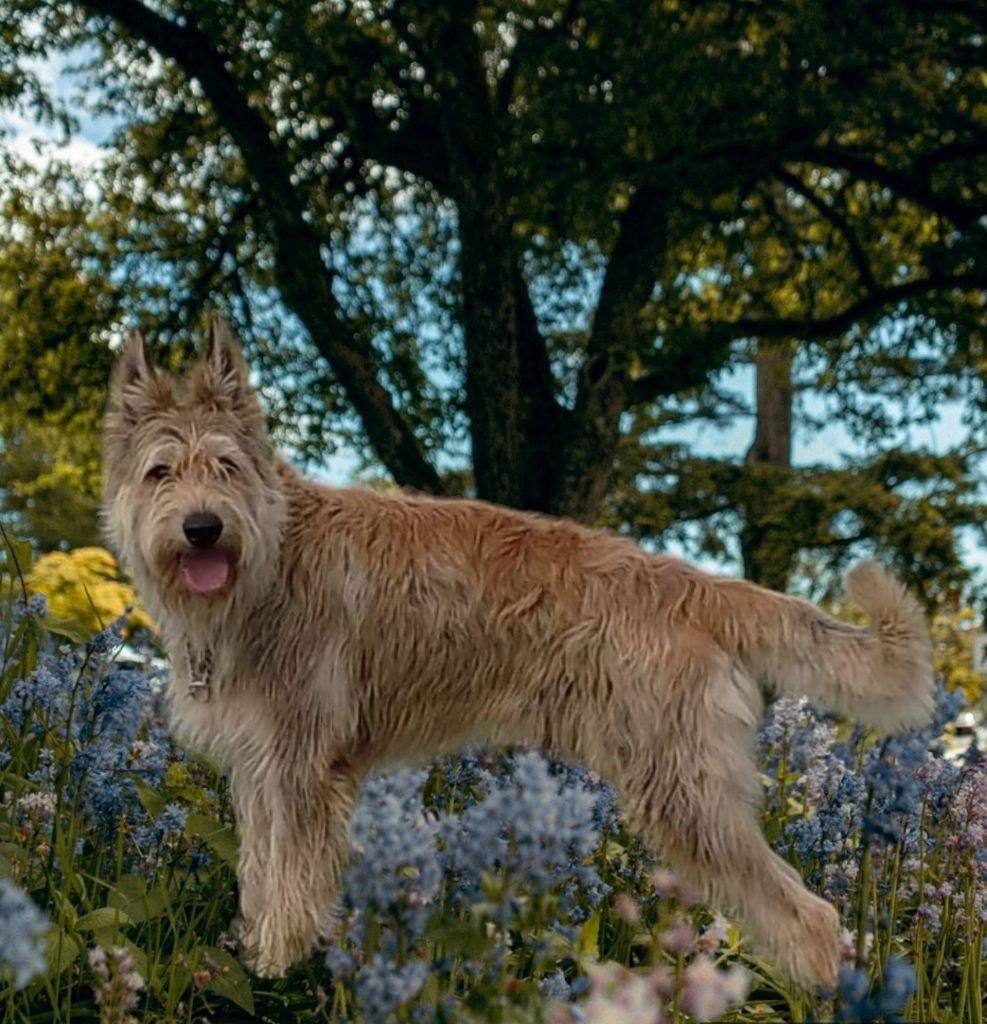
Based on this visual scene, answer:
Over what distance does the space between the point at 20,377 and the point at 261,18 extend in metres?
7.87

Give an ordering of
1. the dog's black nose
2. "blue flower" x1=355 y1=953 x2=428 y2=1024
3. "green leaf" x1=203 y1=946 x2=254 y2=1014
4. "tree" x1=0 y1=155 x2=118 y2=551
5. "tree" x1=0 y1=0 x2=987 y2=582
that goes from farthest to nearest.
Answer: "tree" x1=0 y1=155 x2=118 y2=551 < "tree" x1=0 y1=0 x2=987 y2=582 < the dog's black nose < "green leaf" x1=203 y1=946 x2=254 y2=1014 < "blue flower" x1=355 y1=953 x2=428 y2=1024

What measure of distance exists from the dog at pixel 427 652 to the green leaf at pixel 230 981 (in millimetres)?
132

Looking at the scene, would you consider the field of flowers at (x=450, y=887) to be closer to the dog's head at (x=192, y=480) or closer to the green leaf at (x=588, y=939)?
the green leaf at (x=588, y=939)

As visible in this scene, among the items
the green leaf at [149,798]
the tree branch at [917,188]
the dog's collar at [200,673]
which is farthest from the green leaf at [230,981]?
the tree branch at [917,188]

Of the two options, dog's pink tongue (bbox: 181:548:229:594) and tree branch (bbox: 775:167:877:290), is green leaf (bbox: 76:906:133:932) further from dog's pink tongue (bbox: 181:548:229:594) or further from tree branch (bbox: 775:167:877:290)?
tree branch (bbox: 775:167:877:290)

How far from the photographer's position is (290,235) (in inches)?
583

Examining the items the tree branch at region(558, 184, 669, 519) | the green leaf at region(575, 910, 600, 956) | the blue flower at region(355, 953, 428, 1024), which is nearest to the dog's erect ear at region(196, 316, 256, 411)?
the green leaf at region(575, 910, 600, 956)

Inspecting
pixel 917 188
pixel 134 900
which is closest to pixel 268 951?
pixel 134 900

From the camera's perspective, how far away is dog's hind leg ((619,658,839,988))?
3383mm

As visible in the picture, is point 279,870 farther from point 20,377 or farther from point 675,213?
point 20,377

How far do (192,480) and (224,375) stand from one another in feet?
1.41

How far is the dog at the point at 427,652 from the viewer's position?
3516mm

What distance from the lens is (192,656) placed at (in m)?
3.92

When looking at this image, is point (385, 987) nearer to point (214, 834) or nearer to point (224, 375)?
point (214, 834)
